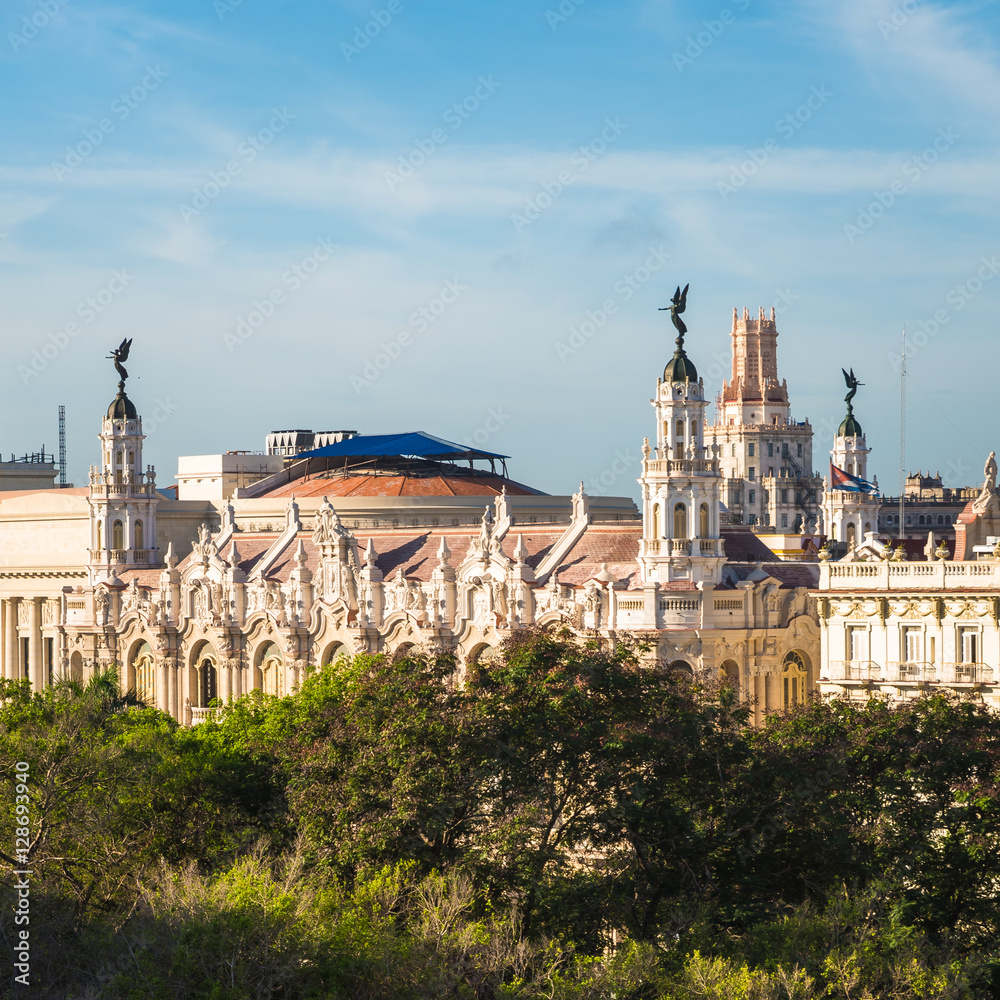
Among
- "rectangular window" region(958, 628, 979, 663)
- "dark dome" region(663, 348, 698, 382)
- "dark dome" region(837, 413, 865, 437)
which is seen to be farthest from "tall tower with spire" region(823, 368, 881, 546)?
"rectangular window" region(958, 628, 979, 663)

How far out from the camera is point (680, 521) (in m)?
106

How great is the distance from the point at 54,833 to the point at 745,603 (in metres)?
45.4

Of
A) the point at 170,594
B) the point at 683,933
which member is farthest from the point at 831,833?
the point at 170,594

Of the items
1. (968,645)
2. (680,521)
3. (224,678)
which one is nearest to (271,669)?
(224,678)

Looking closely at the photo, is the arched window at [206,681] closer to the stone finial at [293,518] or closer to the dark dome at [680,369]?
the stone finial at [293,518]

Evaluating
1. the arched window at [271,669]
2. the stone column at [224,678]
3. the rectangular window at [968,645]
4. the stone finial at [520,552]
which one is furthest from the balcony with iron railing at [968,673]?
the stone column at [224,678]

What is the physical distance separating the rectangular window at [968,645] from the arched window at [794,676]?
58.7 ft

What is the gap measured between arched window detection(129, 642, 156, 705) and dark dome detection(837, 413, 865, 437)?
230ft

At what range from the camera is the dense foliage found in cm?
5388

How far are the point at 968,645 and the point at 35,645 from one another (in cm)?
8676

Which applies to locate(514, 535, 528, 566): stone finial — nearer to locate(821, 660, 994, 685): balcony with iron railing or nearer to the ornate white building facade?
the ornate white building facade

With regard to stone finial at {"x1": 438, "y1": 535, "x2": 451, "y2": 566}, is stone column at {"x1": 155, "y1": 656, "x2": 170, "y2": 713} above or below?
below

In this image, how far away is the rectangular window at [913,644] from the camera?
8856cm

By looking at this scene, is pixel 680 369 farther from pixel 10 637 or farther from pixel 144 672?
pixel 10 637
